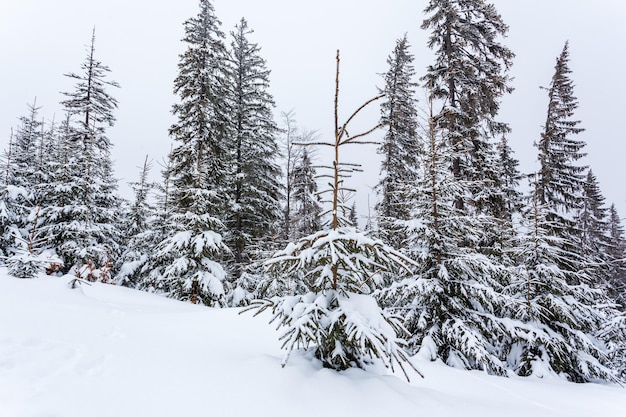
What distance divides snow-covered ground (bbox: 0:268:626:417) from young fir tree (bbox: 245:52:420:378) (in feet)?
0.89

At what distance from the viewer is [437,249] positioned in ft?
23.4

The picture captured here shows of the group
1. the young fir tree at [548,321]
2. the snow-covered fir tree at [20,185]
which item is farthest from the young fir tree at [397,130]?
the snow-covered fir tree at [20,185]

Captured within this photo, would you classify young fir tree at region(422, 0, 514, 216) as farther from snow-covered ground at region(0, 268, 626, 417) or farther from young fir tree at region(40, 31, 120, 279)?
young fir tree at region(40, 31, 120, 279)

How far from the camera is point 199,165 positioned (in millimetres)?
11891

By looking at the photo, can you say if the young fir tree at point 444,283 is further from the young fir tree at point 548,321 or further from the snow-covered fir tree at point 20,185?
the snow-covered fir tree at point 20,185

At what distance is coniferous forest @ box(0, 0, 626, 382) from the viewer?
339 cm

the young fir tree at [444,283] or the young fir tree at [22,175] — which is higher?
the young fir tree at [22,175]

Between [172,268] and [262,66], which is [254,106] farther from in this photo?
[172,268]

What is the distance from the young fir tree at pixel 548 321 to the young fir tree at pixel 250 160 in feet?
34.1

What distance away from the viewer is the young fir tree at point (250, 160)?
14836 millimetres

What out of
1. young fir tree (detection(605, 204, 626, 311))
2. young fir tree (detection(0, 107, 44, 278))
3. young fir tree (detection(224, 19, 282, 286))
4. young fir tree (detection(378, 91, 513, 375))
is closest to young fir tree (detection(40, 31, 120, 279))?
young fir tree (detection(0, 107, 44, 278))

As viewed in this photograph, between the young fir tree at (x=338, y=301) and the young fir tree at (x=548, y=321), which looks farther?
the young fir tree at (x=548, y=321)

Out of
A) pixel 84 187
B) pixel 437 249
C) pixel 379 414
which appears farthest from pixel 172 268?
pixel 379 414

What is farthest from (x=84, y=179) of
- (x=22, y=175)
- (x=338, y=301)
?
(x=338, y=301)
